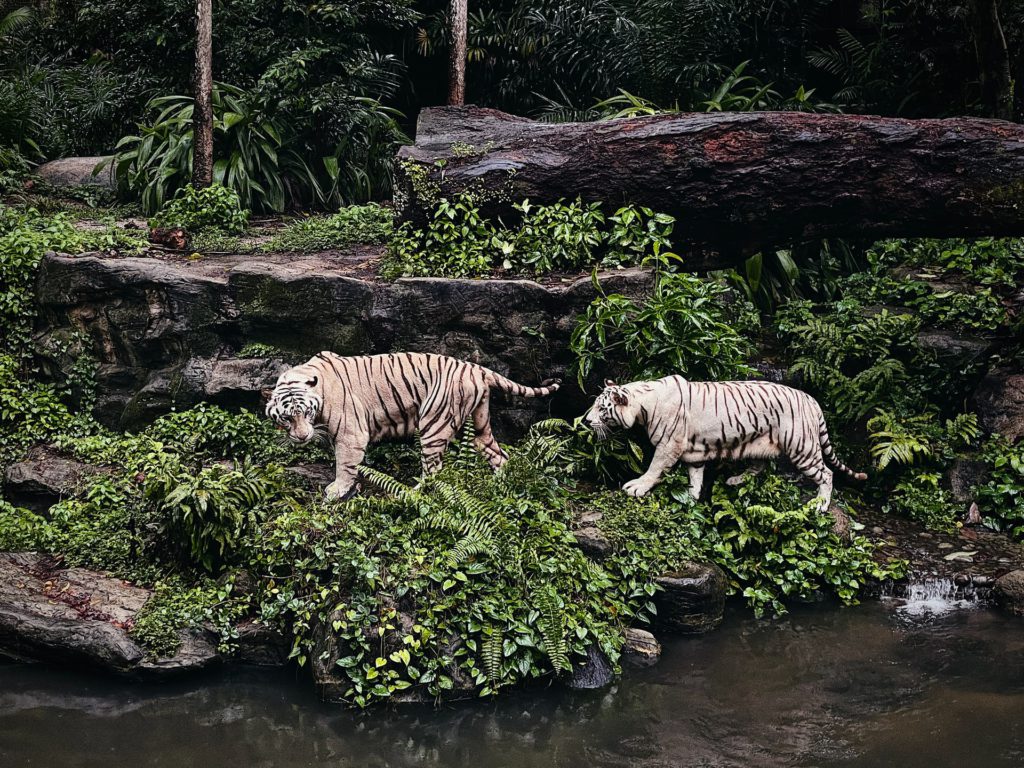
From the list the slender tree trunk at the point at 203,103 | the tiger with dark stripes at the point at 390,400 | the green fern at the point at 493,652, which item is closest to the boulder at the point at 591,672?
the green fern at the point at 493,652

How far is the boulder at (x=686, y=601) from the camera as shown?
20.7 ft

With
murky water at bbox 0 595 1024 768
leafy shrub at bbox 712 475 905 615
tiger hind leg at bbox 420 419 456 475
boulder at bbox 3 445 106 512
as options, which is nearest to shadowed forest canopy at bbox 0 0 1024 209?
boulder at bbox 3 445 106 512

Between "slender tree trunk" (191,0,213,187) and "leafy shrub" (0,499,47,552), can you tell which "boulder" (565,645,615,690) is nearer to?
"leafy shrub" (0,499,47,552)

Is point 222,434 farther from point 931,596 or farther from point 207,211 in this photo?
point 931,596

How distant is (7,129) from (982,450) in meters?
Result: 12.1

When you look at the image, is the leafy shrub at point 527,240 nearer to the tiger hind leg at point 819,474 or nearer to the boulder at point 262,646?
the tiger hind leg at point 819,474

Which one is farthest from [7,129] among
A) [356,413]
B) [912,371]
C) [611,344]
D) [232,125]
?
[912,371]

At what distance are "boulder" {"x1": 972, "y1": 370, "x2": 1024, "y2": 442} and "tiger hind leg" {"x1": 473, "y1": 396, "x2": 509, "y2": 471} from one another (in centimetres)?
422

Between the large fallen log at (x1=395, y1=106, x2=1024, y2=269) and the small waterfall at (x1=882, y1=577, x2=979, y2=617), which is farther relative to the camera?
the large fallen log at (x1=395, y1=106, x2=1024, y2=269)

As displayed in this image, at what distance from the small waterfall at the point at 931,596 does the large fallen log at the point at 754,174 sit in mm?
2987

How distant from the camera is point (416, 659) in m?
5.62

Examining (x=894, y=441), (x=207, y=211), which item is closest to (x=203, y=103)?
(x=207, y=211)

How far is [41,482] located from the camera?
24.1ft

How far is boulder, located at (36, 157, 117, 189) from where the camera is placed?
471 inches
